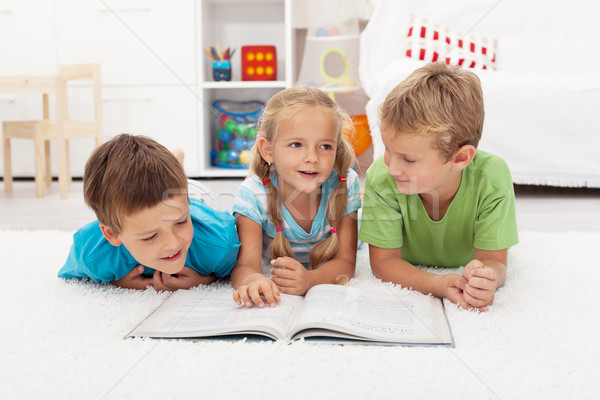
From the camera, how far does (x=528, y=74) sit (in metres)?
2.12

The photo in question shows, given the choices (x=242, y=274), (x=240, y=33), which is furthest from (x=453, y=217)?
(x=240, y=33)

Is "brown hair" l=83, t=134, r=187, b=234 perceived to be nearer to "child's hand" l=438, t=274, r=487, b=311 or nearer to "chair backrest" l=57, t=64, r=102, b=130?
"child's hand" l=438, t=274, r=487, b=311

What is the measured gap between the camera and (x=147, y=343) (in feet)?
2.39

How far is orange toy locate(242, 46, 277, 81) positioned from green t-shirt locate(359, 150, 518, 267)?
1.68 metres

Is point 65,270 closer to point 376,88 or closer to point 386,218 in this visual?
point 386,218

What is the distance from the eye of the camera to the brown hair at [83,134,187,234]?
2.76ft

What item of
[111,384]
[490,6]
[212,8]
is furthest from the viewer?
[212,8]

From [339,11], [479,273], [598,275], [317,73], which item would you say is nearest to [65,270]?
[479,273]

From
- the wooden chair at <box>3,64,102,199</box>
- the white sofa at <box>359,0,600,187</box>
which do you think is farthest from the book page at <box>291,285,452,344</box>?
the wooden chair at <box>3,64,102,199</box>

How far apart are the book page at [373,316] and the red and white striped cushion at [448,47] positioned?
1668mm

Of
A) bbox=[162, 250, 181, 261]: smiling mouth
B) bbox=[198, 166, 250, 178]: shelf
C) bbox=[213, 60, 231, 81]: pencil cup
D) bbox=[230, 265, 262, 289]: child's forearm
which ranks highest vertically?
bbox=[213, 60, 231, 81]: pencil cup

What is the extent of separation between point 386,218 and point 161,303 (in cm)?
42

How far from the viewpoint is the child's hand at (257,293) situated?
32.7 inches

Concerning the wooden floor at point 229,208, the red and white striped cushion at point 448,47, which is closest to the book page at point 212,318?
the wooden floor at point 229,208
